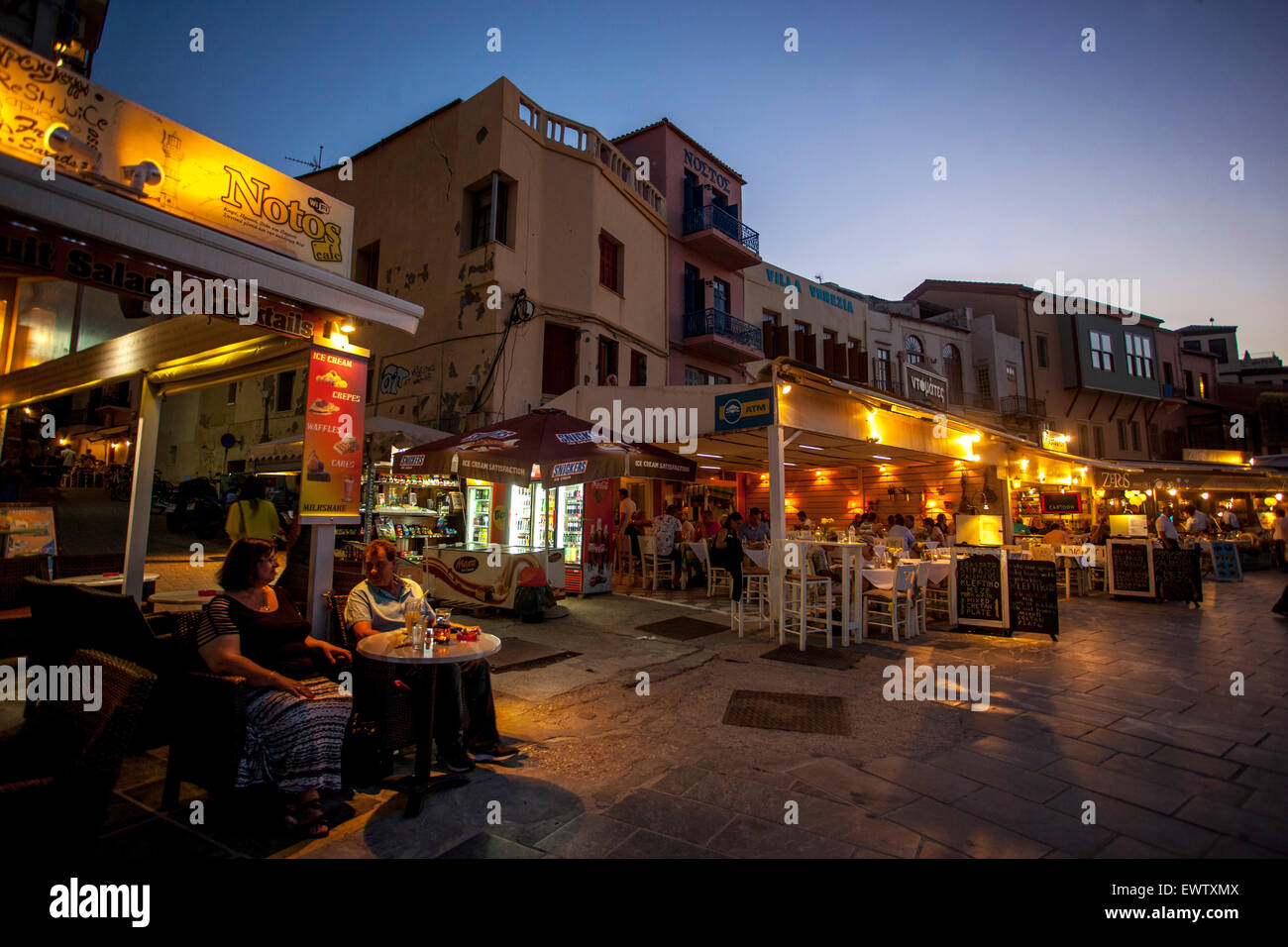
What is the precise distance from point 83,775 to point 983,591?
9265 mm

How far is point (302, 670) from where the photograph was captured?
347cm

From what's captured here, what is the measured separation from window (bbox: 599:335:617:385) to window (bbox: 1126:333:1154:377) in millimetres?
26320

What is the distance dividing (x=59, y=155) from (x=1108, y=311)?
114 ft

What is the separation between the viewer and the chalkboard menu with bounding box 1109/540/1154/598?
Answer: 36.4 feet

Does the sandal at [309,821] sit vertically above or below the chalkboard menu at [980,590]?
below

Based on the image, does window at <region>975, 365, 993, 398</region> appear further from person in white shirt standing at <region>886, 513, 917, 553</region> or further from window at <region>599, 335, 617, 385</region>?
window at <region>599, 335, 617, 385</region>

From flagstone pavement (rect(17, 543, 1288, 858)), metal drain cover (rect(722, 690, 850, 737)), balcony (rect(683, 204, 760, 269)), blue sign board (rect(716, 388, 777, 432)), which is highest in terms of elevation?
balcony (rect(683, 204, 760, 269))

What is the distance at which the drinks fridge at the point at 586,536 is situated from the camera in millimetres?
10844

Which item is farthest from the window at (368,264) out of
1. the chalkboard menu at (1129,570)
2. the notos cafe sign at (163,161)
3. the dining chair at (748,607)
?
the chalkboard menu at (1129,570)

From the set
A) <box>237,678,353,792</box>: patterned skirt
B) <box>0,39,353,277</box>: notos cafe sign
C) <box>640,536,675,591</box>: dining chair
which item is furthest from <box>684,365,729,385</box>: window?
<box>237,678,353,792</box>: patterned skirt

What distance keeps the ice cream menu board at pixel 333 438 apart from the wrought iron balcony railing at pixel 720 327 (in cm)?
1351

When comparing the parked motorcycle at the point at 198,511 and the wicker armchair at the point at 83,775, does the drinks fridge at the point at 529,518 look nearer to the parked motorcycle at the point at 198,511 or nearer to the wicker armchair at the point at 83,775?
the wicker armchair at the point at 83,775

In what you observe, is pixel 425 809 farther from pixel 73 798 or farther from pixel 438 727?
pixel 73 798

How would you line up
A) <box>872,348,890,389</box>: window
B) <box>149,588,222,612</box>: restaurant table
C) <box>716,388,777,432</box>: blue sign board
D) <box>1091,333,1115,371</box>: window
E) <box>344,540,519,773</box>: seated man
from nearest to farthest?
<box>344,540,519,773</box>: seated man < <box>149,588,222,612</box>: restaurant table < <box>716,388,777,432</box>: blue sign board < <box>872,348,890,389</box>: window < <box>1091,333,1115,371</box>: window
